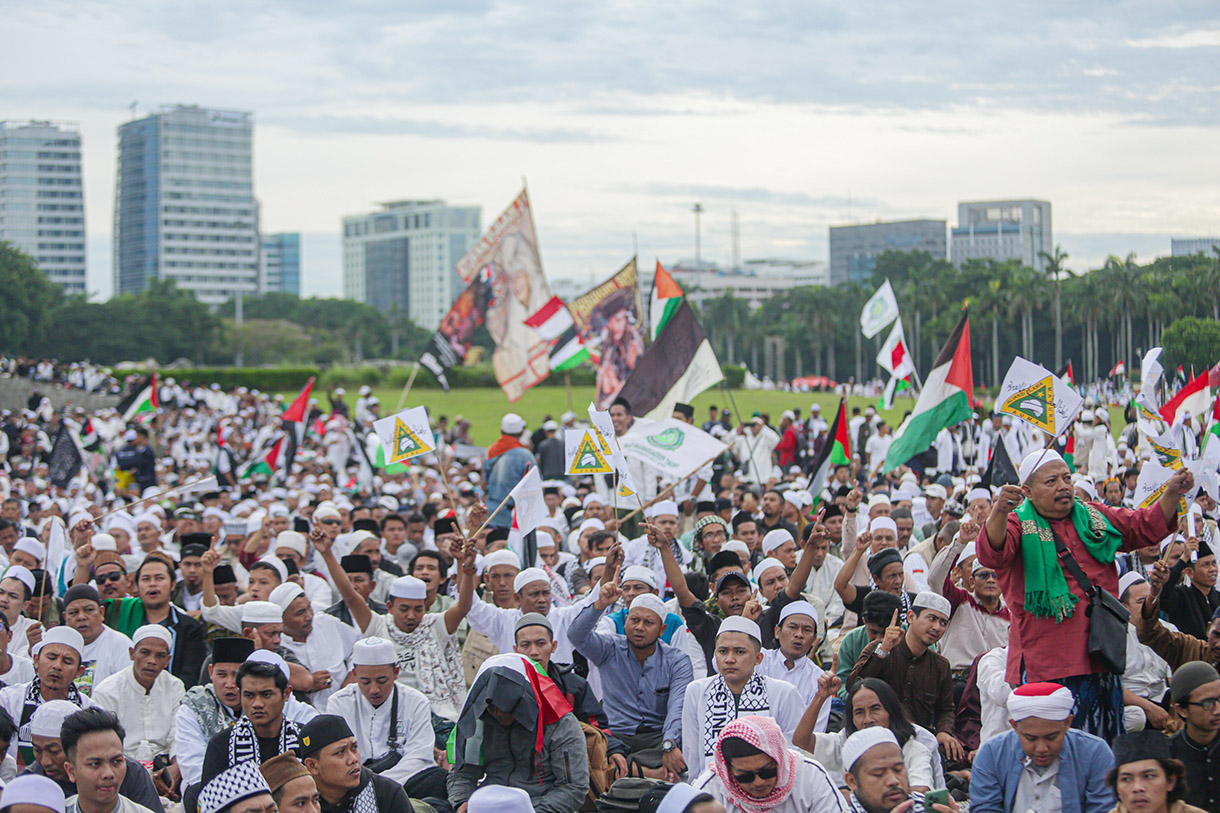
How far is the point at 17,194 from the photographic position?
16262cm

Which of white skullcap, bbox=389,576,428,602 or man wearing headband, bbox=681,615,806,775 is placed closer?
man wearing headband, bbox=681,615,806,775

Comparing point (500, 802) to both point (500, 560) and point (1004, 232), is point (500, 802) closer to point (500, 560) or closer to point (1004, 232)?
point (500, 560)

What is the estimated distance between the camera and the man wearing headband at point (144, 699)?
6.85 metres

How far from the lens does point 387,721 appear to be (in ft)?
21.0

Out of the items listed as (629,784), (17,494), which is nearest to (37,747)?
(629,784)

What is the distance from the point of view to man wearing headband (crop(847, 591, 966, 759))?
6.38 meters

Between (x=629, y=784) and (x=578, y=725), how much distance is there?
44cm

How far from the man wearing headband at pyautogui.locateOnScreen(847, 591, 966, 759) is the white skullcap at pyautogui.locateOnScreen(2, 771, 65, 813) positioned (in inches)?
146

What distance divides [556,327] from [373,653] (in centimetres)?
1042

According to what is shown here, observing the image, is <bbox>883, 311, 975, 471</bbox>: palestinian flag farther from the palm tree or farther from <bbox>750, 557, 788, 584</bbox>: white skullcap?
the palm tree

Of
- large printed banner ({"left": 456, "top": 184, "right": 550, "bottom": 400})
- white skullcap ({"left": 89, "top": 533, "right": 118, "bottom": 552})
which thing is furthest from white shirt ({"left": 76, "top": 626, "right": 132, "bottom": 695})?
large printed banner ({"left": 456, "top": 184, "right": 550, "bottom": 400})

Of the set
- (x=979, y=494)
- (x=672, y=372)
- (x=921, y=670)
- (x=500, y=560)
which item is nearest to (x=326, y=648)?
(x=500, y=560)

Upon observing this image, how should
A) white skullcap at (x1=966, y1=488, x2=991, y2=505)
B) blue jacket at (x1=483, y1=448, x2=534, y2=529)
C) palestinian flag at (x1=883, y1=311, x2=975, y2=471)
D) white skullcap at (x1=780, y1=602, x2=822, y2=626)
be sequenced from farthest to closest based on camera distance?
blue jacket at (x1=483, y1=448, x2=534, y2=529)
palestinian flag at (x1=883, y1=311, x2=975, y2=471)
white skullcap at (x1=966, y1=488, x2=991, y2=505)
white skullcap at (x1=780, y1=602, x2=822, y2=626)

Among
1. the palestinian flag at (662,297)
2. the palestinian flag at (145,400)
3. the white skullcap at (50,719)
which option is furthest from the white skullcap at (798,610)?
the palestinian flag at (145,400)
